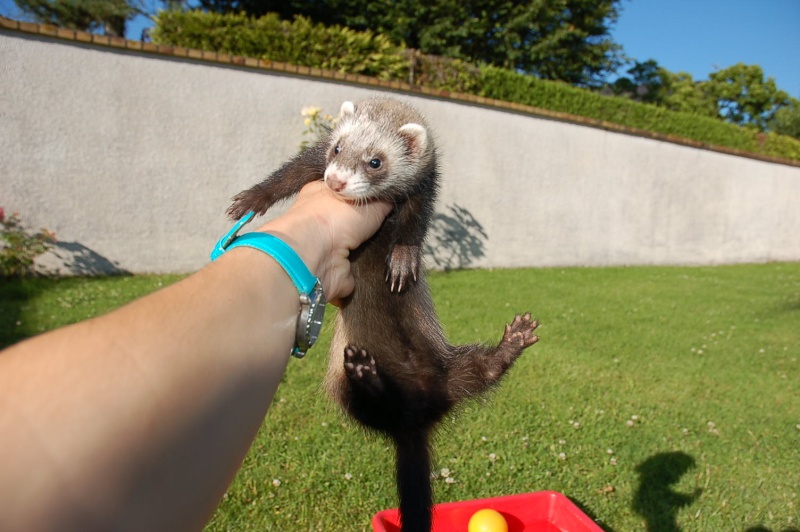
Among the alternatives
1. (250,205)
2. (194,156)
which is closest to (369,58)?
(194,156)

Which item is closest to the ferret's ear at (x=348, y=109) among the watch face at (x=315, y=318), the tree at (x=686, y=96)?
the watch face at (x=315, y=318)

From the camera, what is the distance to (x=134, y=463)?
0.76 m

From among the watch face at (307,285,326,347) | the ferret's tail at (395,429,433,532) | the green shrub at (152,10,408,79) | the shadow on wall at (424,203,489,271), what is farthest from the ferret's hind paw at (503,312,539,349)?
the green shrub at (152,10,408,79)

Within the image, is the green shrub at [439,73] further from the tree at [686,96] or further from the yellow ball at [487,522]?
the tree at [686,96]

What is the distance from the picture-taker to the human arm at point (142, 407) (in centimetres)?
68

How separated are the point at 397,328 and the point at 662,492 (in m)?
2.17

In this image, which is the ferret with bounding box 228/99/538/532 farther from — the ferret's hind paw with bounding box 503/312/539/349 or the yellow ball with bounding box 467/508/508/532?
the yellow ball with bounding box 467/508/508/532

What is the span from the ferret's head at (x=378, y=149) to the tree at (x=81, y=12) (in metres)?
14.0

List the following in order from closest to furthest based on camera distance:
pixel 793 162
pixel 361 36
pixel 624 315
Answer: pixel 624 315 < pixel 361 36 < pixel 793 162

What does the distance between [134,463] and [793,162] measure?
60.4ft

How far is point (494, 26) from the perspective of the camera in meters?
17.3

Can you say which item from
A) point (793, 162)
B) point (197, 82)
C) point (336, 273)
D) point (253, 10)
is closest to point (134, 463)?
point (336, 273)

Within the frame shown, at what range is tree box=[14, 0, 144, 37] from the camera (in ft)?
44.9

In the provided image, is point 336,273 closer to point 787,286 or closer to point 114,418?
point 114,418
